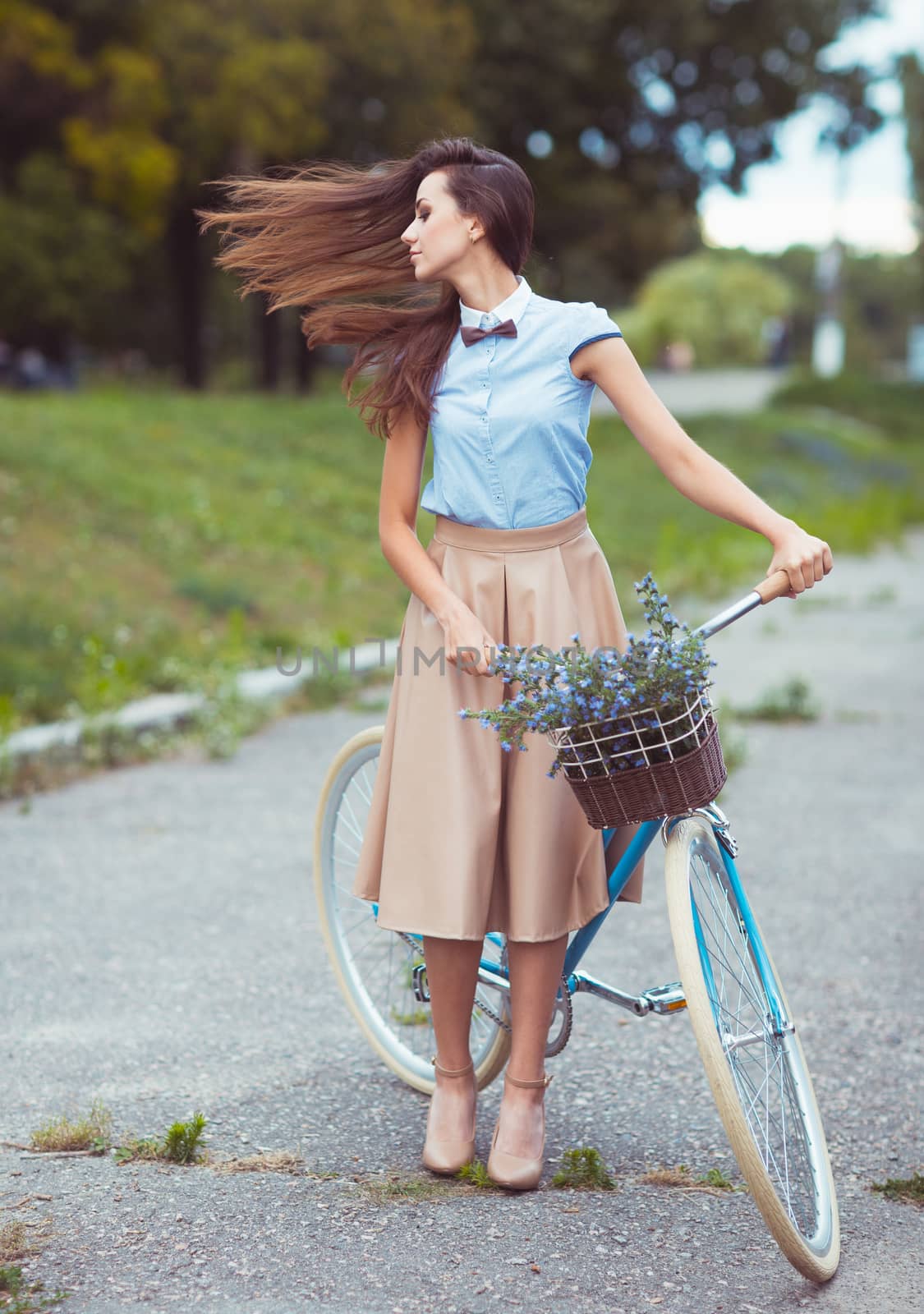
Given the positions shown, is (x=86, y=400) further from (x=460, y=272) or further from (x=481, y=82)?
(x=460, y=272)

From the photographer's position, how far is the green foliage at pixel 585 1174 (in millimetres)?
3021

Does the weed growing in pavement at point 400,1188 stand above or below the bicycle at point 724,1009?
below

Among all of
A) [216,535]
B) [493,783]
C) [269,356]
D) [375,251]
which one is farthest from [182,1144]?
[269,356]

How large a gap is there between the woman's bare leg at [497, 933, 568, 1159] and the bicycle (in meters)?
0.09

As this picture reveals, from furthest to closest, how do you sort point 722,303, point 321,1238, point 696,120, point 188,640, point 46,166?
1. point 722,303
2. point 696,120
3. point 46,166
4. point 188,640
5. point 321,1238

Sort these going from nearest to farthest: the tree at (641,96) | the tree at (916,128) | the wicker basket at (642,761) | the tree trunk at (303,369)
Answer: the wicker basket at (642,761) < the tree at (641,96) < the tree trunk at (303,369) < the tree at (916,128)

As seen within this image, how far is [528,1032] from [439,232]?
1.52 metres

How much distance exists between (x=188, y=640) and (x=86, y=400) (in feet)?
28.9

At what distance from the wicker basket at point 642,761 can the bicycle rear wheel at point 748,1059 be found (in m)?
0.10

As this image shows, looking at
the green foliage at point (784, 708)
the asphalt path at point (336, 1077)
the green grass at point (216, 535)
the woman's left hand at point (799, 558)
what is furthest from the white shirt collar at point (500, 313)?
the green foliage at point (784, 708)

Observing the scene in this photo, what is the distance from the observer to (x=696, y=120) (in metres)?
27.1

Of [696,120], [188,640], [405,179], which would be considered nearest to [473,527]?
[405,179]

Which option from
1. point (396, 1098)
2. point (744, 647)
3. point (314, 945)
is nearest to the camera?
point (396, 1098)

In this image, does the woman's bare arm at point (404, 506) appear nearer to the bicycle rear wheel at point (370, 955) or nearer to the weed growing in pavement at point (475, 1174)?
the bicycle rear wheel at point (370, 955)
